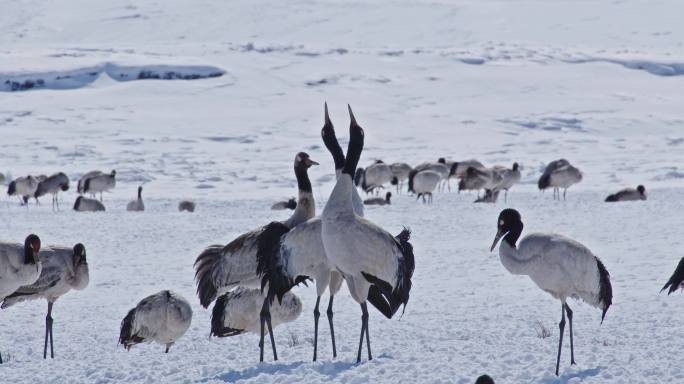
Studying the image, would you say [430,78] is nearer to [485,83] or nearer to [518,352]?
[485,83]

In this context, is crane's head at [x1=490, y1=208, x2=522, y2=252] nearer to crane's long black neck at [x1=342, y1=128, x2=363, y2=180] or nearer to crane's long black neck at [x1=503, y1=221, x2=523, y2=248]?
crane's long black neck at [x1=503, y1=221, x2=523, y2=248]

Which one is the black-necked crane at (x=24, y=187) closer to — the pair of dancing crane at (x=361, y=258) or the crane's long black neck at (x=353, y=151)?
the pair of dancing crane at (x=361, y=258)

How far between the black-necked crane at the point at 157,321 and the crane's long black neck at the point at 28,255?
1.12m

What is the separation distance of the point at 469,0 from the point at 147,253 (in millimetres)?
128183

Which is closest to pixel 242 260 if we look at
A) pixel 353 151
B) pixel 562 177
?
pixel 353 151

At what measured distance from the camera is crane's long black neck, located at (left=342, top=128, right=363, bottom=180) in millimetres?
9203

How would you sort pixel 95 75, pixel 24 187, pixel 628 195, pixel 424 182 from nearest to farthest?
1. pixel 628 195
2. pixel 424 182
3. pixel 24 187
4. pixel 95 75

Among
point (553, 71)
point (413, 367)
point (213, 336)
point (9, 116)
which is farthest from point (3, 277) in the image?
point (553, 71)

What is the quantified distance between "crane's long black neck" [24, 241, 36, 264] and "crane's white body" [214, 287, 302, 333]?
73.0 inches

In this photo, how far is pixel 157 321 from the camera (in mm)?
10539

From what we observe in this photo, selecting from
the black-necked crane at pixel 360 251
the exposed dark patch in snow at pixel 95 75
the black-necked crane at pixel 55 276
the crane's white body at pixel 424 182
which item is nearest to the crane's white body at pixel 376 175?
the crane's white body at pixel 424 182

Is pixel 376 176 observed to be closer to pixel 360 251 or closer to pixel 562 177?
pixel 562 177

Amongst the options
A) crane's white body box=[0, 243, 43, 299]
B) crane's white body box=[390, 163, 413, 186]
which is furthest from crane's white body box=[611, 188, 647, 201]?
crane's white body box=[0, 243, 43, 299]

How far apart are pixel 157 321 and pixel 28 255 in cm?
137
